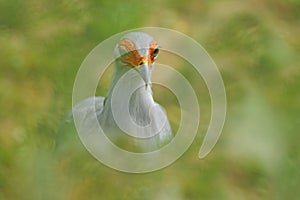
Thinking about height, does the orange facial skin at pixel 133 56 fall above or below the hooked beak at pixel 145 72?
above

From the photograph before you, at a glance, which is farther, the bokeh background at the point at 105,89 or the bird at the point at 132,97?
the bird at the point at 132,97

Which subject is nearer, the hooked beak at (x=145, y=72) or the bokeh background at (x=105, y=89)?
the bokeh background at (x=105, y=89)

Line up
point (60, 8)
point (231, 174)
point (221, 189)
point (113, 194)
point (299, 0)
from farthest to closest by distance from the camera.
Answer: point (299, 0), point (60, 8), point (231, 174), point (221, 189), point (113, 194)

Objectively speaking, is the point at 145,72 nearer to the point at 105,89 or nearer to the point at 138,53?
the point at 138,53

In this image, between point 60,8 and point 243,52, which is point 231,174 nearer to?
point 243,52

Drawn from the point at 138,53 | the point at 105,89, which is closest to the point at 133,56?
the point at 138,53

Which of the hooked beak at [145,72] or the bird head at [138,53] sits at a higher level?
the bird head at [138,53]

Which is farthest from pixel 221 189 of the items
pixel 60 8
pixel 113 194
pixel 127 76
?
pixel 60 8
